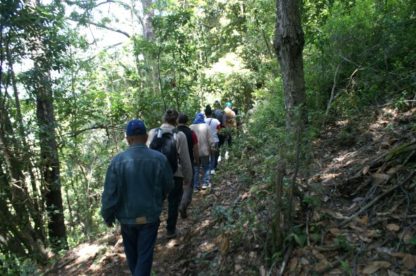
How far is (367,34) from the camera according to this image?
883 cm

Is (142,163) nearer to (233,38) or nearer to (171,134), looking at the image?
(171,134)

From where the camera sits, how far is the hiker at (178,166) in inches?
241

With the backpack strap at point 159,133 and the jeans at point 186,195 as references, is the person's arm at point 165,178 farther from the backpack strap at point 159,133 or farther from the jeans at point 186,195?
the jeans at point 186,195

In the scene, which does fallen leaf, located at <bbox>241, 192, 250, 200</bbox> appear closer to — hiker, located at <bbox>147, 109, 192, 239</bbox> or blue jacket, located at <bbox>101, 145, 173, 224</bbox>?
hiker, located at <bbox>147, 109, 192, 239</bbox>

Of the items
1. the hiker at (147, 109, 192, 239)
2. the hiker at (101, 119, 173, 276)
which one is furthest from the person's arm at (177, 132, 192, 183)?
the hiker at (101, 119, 173, 276)

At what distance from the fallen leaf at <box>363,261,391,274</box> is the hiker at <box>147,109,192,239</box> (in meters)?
3.32

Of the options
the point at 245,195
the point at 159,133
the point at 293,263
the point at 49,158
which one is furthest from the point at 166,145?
the point at 49,158

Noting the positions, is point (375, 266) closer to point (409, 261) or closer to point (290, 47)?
point (409, 261)

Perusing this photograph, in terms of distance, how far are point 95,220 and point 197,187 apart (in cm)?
779

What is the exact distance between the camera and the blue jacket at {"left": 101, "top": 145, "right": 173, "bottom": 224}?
4.13 metres

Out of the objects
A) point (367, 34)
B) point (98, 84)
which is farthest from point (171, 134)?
point (98, 84)

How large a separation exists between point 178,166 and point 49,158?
4524 millimetres

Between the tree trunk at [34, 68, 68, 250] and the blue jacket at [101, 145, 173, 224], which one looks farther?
the tree trunk at [34, 68, 68, 250]

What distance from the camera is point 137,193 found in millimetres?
4145
